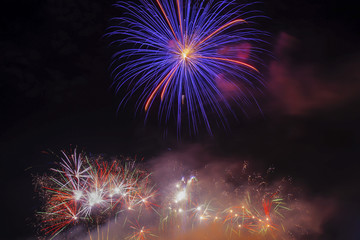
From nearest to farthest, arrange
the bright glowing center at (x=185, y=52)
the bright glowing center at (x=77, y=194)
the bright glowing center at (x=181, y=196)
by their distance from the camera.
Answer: the bright glowing center at (x=185, y=52) → the bright glowing center at (x=77, y=194) → the bright glowing center at (x=181, y=196)

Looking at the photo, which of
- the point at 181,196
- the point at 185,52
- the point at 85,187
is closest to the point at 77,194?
the point at 85,187

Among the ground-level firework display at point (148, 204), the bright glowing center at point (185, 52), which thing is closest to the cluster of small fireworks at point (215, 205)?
the ground-level firework display at point (148, 204)

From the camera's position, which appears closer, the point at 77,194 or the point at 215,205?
the point at 77,194

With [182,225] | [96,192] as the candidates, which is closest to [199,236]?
[182,225]

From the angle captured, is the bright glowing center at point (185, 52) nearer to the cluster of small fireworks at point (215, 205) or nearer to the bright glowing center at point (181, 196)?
the cluster of small fireworks at point (215, 205)

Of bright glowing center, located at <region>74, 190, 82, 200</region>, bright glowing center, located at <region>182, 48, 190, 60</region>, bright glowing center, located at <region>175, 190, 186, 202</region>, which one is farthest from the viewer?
bright glowing center, located at <region>175, 190, 186, 202</region>

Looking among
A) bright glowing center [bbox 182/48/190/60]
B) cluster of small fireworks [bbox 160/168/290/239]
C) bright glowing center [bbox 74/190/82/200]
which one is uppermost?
bright glowing center [bbox 182/48/190/60]

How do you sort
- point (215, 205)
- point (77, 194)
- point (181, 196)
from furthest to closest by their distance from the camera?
1. point (215, 205)
2. point (181, 196)
3. point (77, 194)

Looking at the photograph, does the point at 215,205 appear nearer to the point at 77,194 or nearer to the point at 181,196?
the point at 181,196

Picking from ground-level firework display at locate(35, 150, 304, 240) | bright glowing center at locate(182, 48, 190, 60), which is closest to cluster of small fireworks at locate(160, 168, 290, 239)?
ground-level firework display at locate(35, 150, 304, 240)

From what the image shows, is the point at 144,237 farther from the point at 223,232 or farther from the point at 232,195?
the point at 232,195

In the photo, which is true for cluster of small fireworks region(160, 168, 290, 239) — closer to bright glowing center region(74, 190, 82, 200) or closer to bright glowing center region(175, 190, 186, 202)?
bright glowing center region(175, 190, 186, 202)
